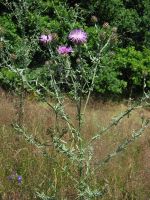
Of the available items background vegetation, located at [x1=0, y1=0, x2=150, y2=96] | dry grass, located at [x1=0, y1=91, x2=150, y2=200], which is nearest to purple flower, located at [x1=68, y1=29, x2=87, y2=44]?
dry grass, located at [x1=0, y1=91, x2=150, y2=200]

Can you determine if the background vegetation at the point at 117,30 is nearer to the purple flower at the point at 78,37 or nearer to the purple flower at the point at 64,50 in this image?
the purple flower at the point at 64,50

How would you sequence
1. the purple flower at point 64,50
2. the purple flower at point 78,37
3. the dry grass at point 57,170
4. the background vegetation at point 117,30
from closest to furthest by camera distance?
the purple flower at point 78,37, the purple flower at point 64,50, the dry grass at point 57,170, the background vegetation at point 117,30

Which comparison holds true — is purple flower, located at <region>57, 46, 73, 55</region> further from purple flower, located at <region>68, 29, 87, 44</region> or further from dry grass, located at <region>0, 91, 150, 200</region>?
dry grass, located at <region>0, 91, 150, 200</region>

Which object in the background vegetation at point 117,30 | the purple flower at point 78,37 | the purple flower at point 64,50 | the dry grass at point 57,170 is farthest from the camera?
the background vegetation at point 117,30

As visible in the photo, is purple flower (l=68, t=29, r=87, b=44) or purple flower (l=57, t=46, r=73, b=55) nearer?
purple flower (l=68, t=29, r=87, b=44)

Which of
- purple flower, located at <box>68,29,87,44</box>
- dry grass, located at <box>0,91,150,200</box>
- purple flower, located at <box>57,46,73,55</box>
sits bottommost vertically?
dry grass, located at <box>0,91,150,200</box>

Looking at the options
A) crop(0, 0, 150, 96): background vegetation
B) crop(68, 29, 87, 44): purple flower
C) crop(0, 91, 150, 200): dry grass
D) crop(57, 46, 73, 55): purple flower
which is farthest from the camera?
crop(0, 0, 150, 96): background vegetation

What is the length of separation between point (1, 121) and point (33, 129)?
576 mm

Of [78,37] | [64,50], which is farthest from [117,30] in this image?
[78,37]

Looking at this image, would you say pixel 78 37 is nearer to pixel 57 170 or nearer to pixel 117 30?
pixel 57 170

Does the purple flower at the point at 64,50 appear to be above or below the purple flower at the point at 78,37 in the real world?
below

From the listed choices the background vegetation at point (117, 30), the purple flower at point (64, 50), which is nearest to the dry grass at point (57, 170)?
the purple flower at point (64, 50)

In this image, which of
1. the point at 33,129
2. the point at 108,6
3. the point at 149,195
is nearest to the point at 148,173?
the point at 149,195

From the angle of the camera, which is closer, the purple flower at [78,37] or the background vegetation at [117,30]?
the purple flower at [78,37]
